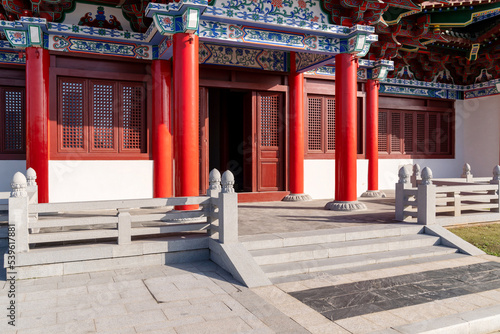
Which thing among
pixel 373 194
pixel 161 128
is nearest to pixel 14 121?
pixel 161 128

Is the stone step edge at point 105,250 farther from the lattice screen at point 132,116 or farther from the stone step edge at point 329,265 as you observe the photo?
the lattice screen at point 132,116

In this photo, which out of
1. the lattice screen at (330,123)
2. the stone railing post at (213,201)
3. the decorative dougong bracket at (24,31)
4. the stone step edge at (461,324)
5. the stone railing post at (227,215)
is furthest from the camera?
the lattice screen at (330,123)

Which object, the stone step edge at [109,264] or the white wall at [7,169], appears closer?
the stone step edge at [109,264]

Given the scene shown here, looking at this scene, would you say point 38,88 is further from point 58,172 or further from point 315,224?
point 315,224

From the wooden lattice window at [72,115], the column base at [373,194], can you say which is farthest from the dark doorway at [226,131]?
the wooden lattice window at [72,115]

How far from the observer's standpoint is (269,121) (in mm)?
9484

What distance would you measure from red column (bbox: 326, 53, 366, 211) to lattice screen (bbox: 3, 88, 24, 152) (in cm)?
620

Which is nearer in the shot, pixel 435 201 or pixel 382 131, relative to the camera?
pixel 435 201

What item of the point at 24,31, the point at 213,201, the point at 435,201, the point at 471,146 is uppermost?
the point at 24,31

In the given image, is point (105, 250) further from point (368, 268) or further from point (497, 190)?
point (497, 190)

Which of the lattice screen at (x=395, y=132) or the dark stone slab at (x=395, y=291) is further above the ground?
the lattice screen at (x=395, y=132)

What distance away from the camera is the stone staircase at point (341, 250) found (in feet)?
15.8

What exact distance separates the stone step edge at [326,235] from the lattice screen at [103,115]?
4.11 meters

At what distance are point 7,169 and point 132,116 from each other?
2.54 metres
